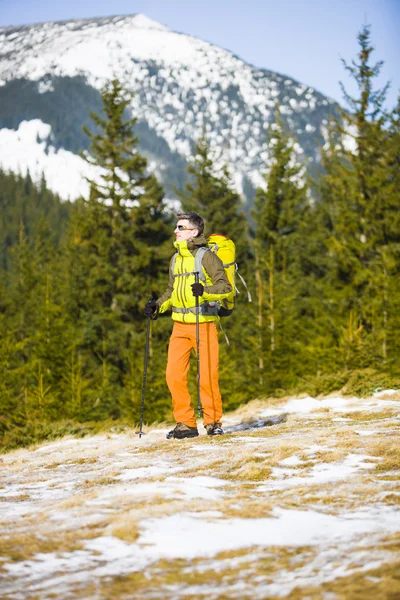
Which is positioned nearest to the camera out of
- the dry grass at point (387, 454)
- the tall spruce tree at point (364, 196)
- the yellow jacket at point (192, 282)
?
the dry grass at point (387, 454)

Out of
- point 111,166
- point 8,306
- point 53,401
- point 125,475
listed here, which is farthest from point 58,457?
point 8,306

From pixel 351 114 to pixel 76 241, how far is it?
25.2 m

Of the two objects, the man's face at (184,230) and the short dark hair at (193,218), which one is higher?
the short dark hair at (193,218)

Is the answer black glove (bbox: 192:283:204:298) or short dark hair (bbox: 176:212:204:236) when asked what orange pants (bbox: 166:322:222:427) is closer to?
black glove (bbox: 192:283:204:298)

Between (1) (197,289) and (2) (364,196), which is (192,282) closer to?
(1) (197,289)

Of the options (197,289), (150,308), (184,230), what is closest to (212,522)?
(197,289)

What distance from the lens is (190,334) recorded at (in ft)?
26.0

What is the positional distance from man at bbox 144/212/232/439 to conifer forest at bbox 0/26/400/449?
14.6ft

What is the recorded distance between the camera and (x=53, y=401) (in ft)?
71.4

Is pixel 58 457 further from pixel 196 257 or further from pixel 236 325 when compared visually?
pixel 236 325

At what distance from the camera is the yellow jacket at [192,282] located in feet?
24.7

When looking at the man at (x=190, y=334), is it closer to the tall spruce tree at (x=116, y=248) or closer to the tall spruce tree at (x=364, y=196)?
the tall spruce tree at (x=364, y=196)

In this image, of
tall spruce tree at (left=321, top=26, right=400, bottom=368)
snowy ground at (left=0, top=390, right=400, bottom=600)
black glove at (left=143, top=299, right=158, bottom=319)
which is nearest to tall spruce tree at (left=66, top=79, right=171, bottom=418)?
tall spruce tree at (left=321, top=26, right=400, bottom=368)

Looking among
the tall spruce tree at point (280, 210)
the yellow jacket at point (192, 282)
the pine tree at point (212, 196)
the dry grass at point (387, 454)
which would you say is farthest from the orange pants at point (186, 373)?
the pine tree at point (212, 196)
